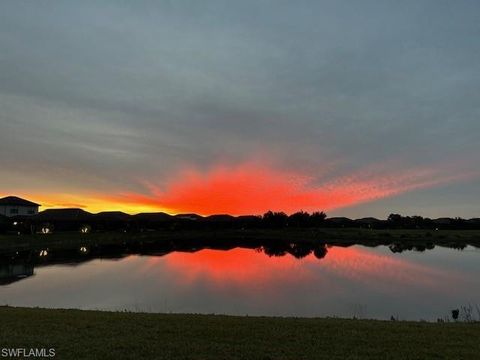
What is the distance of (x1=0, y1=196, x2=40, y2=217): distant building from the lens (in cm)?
9781

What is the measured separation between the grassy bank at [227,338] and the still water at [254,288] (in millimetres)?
8793

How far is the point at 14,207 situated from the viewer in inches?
3930

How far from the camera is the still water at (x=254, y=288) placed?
75.8 ft

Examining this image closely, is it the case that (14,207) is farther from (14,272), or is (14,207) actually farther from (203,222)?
(14,272)

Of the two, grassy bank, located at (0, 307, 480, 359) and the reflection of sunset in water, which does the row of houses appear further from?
grassy bank, located at (0, 307, 480, 359)

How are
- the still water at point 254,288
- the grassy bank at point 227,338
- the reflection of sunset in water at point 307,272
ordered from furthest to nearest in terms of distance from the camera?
the reflection of sunset in water at point 307,272 < the still water at point 254,288 < the grassy bank at point 227,338

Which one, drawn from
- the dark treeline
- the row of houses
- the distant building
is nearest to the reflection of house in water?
the row of houses

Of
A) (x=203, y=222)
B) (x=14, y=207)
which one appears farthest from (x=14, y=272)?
(x=203, y=222)

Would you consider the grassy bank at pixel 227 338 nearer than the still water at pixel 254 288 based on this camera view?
Yes

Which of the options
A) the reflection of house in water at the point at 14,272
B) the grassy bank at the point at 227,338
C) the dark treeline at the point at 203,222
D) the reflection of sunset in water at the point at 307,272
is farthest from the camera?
the dark treeline at the point at 203,222

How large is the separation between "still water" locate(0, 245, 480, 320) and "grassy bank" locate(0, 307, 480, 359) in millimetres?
8793

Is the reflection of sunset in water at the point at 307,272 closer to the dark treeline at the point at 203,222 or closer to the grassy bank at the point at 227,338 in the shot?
the grassy bank at the point at 227,338

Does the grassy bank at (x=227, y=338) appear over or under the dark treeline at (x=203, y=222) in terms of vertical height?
under

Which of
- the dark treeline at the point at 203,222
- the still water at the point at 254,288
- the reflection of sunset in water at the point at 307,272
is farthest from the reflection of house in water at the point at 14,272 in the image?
the dark treeline at the point at 203,222
